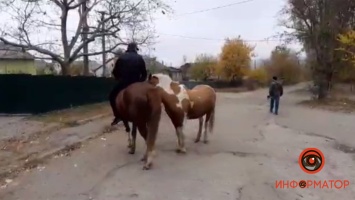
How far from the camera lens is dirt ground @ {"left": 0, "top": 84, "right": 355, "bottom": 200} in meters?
6.70

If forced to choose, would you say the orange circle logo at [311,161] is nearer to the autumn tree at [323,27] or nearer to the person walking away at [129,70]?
the person walking away at [129,70]

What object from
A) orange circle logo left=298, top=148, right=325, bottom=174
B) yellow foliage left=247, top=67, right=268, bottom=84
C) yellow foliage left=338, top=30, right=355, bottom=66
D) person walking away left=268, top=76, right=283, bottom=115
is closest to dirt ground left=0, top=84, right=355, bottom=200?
orange circle logo left=298, top=148, right=325, bottom=174

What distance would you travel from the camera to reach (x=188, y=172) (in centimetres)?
803

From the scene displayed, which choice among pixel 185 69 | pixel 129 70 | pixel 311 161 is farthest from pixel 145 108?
pixel 185 69

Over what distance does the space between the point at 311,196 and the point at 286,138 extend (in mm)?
6790

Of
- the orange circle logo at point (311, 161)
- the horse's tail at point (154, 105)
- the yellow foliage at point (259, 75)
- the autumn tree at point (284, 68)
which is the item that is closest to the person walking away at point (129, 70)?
the horse's tail at point (154, 105)

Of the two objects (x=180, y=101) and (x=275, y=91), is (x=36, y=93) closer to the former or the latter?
(x=180, y=101)

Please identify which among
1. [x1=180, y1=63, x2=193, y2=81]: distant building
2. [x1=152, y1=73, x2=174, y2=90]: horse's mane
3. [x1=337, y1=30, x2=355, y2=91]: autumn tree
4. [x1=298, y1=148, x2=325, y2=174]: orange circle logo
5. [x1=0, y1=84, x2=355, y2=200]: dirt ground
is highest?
[x1=337, y1=30, x2=355, y2=91]: autumn tree

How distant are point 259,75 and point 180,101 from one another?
6771cm

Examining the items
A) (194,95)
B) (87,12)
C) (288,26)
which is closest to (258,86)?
(288,26)

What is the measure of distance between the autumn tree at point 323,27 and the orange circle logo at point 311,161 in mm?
26497

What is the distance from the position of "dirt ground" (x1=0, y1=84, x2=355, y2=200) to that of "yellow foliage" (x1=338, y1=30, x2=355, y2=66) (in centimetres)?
1806

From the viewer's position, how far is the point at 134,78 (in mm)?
9172

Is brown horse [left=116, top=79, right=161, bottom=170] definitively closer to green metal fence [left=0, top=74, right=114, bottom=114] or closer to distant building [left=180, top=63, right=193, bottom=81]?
green metal fence [left=0, top=74, right=114, bottom=114]
